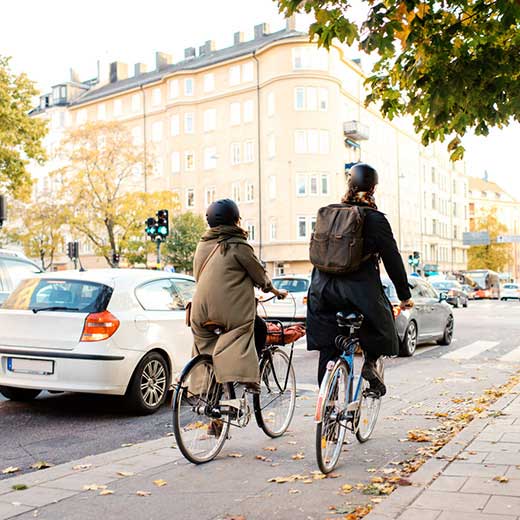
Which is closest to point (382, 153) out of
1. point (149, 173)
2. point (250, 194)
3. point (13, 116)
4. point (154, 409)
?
point (250, 194)

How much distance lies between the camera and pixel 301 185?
2229 inches

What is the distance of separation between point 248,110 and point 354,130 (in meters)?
8.41

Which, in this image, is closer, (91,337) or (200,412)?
(200,412)

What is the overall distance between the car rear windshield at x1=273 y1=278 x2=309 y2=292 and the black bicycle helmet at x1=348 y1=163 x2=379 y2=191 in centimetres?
1356

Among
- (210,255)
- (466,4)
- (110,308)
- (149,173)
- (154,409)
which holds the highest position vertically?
(149,173)

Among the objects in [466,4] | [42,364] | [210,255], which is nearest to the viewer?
[210,255]

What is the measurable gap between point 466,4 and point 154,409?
5.04 metres

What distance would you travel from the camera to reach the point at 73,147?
4572 cm

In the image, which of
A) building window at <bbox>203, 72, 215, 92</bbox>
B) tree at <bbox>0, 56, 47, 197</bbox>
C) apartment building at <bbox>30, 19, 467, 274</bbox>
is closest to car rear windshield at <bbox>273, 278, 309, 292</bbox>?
tree at <bbox>0, 56, 47, 197</bbox>

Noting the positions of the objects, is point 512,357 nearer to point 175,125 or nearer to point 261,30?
point 175,125

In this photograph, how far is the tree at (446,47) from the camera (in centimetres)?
659

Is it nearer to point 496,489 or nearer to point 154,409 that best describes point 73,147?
point 154,409

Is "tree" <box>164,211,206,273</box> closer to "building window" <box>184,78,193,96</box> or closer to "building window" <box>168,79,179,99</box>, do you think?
"building window" <box>184,78,193,96</box>

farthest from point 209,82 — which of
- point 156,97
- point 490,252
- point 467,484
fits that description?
point 467,484
